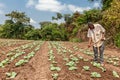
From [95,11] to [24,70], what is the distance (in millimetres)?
33992

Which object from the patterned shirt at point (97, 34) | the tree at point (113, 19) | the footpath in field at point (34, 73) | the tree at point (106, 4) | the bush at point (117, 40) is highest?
the tree at point (106, 4)

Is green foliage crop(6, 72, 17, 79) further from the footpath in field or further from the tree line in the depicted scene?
the tree line

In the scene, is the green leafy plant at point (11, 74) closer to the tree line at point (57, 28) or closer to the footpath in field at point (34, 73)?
the footpath in field at point (34, 73)

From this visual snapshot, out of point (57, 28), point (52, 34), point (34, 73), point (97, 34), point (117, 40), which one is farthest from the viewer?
point (57, 28)

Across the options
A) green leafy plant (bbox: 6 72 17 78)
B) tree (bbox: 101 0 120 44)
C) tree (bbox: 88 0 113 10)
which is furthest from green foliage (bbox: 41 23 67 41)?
green leafy plant (bbox: 6 72 17 78)

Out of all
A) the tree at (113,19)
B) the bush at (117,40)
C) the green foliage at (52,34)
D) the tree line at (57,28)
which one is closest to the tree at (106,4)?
the tree line at (57,28)

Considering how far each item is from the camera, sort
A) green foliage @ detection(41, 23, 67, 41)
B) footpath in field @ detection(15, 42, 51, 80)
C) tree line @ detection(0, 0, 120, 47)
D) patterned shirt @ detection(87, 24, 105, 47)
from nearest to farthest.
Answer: footpath in field @ detection(15, 42, 51, 80) < patterned shirt @ detection(87, 24, 105, 47) < tree line @ detection(0, 0, 120, 47) < green foliage @ detection(41, 23, 67, 41)

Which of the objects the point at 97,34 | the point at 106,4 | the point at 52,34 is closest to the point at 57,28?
the point at 52,34

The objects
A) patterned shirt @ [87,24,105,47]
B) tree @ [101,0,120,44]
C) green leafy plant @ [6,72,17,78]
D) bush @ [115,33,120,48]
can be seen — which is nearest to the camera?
green leafy plant @ [6,72,17,78]

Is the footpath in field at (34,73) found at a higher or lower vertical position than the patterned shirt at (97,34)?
lower

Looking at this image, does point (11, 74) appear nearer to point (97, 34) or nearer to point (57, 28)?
point (97, 34)

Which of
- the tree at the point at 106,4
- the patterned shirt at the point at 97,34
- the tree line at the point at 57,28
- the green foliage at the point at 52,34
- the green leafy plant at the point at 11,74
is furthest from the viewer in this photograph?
the green foliage at the point at 52,34

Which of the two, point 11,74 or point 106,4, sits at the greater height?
point 106,4

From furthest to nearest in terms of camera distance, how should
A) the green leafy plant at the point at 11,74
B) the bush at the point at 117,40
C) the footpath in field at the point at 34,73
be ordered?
the bush at the point at 117,40 → the green leafy plant at the point at 11,74 → the footpath in field at the point at 34,73
